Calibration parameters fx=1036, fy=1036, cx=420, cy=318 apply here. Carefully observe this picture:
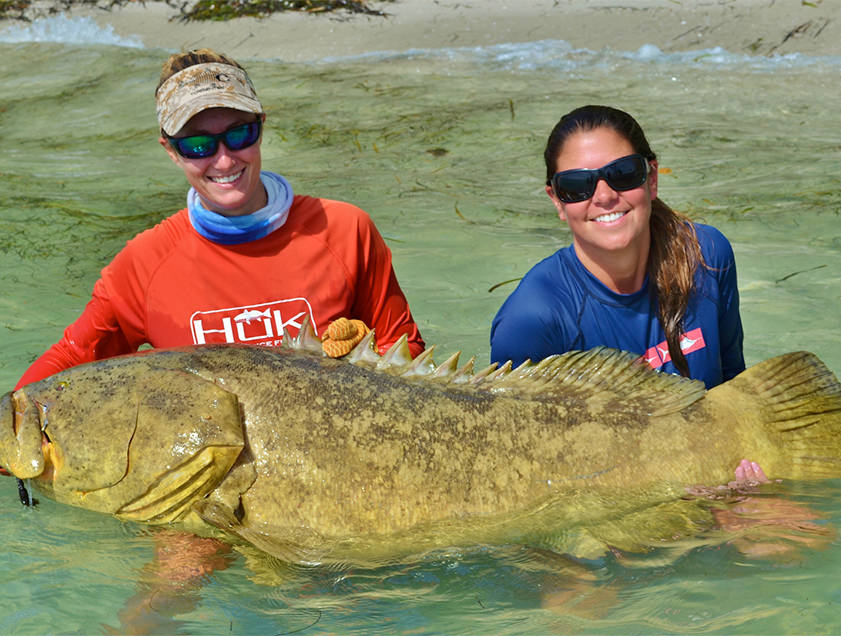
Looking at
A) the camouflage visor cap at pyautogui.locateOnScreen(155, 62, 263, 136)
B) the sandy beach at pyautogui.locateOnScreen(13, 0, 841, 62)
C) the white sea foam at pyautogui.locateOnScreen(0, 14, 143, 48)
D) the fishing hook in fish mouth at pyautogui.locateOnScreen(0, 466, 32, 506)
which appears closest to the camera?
the fishing hook in fish mouth at pyautogui.locateOnScreen(0, 466, 32, 506)

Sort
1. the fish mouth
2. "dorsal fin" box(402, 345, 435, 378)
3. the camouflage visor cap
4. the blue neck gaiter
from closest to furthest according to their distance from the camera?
the fish mouth < "dorsal fin" box(402, 345, 435, 378) < the camouflage visor cap < the blue neck gaiter

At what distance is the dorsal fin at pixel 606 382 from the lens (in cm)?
370

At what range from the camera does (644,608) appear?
10.6ft

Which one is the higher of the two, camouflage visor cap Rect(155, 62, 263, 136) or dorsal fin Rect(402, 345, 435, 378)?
camouflage visor cap Rect(155, 62, 263, 136)

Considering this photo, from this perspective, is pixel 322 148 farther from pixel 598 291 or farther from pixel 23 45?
pixel 23 45

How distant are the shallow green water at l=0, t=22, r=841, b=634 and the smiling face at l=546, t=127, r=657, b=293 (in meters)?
1.11

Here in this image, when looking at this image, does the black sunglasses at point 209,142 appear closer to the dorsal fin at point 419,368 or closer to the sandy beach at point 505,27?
the dorsal fin at point 419,368

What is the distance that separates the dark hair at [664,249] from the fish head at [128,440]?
1.67m

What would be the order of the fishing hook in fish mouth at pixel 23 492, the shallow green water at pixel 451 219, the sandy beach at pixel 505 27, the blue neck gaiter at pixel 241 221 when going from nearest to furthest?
the shallow green water at pixel 451 219, the fishing hook in fish mouth at pixel 23 492, the blue neck gaiter at pixel 241 221, the sandy beach at pixel 505 27

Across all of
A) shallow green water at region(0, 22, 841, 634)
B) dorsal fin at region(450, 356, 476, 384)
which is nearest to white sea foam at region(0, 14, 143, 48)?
shallow green water at region(0, 22, 841, 634)

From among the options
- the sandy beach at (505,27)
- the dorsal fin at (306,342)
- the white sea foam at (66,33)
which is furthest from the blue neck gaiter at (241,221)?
the white sea foam at (66,33)

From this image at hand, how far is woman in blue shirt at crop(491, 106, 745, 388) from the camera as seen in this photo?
13.0ft

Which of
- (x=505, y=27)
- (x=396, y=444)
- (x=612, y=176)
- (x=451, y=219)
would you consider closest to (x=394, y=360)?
(x=396, y=444)

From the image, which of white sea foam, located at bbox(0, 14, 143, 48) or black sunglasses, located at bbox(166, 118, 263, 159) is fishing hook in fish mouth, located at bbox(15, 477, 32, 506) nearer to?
black sunglasses, located at bbox(166, 118, 263, 159)
